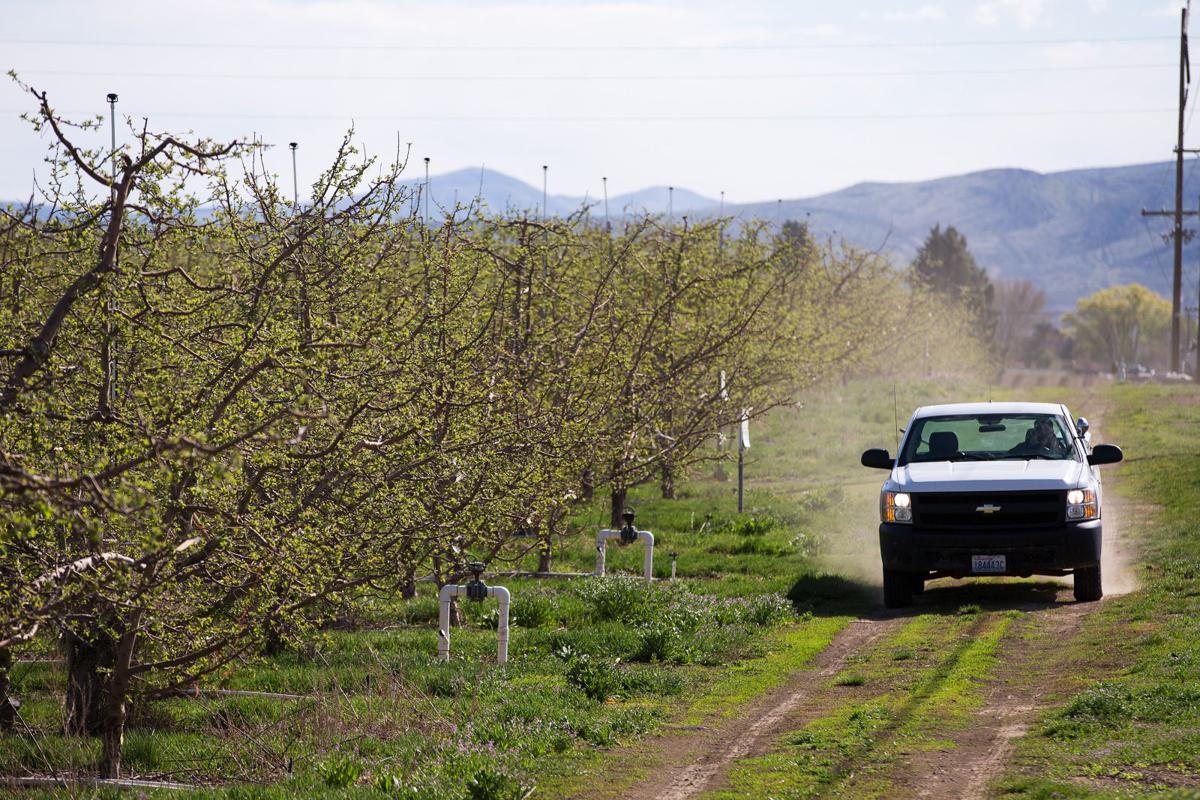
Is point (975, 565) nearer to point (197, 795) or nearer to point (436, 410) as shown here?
point (436, 410)

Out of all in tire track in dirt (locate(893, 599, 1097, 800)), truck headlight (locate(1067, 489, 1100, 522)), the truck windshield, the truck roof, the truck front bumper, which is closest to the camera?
tire track in dirt (locate(893, 599, 1097, 800))

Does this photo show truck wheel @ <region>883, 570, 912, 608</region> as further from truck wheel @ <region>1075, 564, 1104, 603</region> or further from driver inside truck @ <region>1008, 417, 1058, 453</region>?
driver inside truck @ <region>1008, 417, 1058, 453</region>

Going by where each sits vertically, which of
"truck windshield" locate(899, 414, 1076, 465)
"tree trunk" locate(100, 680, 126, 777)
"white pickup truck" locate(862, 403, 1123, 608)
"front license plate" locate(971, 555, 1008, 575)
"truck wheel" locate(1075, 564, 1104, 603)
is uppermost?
"truck windshield" locate(899, 414, 1076, 465)

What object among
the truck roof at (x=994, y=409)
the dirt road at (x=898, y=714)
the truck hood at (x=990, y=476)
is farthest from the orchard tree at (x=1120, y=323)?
the dirt road at (x=898, y=714)

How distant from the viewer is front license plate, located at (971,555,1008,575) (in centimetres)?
1329

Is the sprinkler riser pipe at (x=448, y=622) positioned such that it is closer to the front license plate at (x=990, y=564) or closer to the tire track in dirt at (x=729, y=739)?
the tire track in dirt at (x=729, y=739)

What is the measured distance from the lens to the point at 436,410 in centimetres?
1166

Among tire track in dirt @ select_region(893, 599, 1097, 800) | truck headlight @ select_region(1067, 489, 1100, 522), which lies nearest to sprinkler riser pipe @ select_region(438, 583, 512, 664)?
tire track in dirt @ select_region(893, 599, 1097, 800)

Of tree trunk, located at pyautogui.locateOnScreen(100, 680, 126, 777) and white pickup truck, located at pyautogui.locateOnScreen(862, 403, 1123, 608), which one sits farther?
white pickup truck, located at pyautogui.locateOnScreen(862, 403, 1123, 608)

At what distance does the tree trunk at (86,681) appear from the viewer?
10.2 m

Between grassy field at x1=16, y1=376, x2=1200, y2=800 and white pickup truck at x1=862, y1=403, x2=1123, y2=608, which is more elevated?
white pickup truck at x1=862, y1=403, x2=1123, y2=608

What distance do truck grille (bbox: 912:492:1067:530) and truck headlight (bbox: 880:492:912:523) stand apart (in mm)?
202

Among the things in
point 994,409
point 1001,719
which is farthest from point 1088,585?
point 1001,719

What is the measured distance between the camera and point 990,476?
44.8 ft
